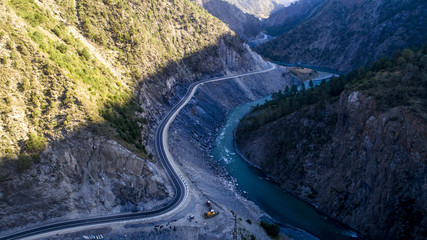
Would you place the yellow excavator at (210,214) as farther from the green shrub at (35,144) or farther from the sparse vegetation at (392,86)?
the sparse vegetation at (392,86)

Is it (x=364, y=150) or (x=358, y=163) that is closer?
(x=364, y=150)

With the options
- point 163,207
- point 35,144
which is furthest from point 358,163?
point 35,144

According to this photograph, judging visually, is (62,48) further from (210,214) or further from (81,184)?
(210,214)

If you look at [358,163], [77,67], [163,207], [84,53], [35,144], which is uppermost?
[84,53]

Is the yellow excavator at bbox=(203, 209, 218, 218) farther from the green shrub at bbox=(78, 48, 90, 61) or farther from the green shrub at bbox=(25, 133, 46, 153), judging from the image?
the green shrub at bbox=(78, 48, 90, 61)

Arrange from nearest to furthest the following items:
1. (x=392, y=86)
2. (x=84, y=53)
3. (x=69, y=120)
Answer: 1. (x=69, y=120)
2. (x=392, y=86)
3. (x=84, y=53)


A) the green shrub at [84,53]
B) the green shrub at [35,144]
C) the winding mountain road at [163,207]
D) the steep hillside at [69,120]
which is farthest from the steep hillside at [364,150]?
the green shrub at [35,144]

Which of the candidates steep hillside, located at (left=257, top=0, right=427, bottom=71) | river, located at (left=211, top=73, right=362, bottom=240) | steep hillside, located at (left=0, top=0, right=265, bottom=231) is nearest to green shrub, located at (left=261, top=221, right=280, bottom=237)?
river, located at (left=211, top=73, right=362, bottom=240)
